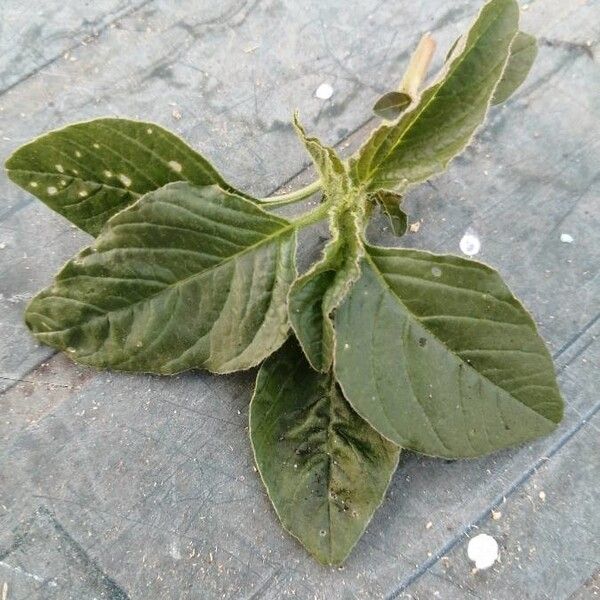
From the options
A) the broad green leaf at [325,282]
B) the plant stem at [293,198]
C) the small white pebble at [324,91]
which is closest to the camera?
the broad green leaf at [325,282]

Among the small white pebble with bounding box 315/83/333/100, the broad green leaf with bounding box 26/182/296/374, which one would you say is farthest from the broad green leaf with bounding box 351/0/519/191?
the small white pebble with bounding box 315/83/333/100

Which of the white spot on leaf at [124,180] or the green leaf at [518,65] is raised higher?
the white spot on leaf at [124,180]

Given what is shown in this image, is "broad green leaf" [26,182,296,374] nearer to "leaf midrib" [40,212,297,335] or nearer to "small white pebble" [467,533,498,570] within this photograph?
"leaf midrib" [40,212,297,335]

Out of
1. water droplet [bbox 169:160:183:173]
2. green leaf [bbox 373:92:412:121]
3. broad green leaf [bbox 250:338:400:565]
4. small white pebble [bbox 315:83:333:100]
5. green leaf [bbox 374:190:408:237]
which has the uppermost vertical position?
water droplet [bbox 169:160:183:173]

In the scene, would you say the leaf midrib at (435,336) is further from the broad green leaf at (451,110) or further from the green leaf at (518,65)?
the green leaf at (518,65)

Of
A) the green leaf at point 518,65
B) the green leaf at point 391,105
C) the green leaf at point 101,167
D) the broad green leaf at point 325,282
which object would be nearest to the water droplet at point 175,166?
the green leaf at point 101,167

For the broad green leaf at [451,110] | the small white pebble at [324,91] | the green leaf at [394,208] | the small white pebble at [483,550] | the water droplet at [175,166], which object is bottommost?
the small white pebble at [483,550]
